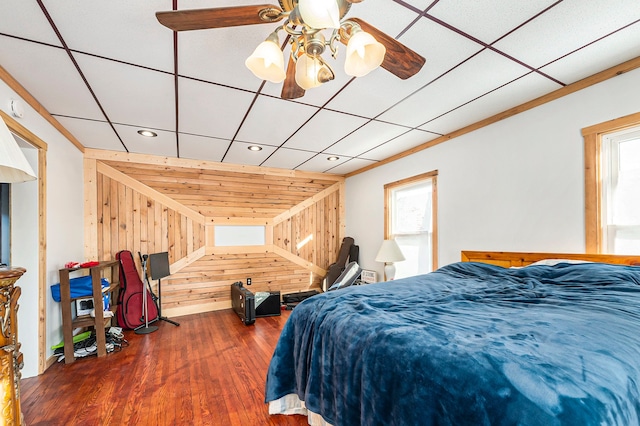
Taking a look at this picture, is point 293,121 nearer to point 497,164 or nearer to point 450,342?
point 497,164

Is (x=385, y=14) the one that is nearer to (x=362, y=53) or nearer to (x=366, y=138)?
(x=362, y=53)

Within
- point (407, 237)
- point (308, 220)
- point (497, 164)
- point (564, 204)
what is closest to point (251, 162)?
point (308, 220)

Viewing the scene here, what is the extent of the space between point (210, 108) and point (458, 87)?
2221 mm

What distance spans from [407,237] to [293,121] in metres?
2.39

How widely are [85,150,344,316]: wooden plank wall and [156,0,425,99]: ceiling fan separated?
3.41 metres

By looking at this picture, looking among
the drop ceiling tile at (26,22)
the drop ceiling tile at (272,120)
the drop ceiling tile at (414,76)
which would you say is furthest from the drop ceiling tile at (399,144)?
the drop ceiling tile at (26,22)

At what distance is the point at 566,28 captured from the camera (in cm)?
165

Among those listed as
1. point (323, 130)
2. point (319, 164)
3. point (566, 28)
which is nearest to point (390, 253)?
point (323, 130)

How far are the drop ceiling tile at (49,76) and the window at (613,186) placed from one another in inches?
154

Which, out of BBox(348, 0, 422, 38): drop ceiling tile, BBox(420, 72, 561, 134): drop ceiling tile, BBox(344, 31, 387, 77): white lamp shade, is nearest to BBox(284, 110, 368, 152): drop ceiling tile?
BBox(420, 72, 561, 134): drop ceiling tile

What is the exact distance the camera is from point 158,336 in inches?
132

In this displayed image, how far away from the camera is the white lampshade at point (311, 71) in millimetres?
1440

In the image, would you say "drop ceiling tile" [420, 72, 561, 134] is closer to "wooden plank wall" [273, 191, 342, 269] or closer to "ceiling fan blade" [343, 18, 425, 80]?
"ceiling fan blade" [343, 18, 425, 80]

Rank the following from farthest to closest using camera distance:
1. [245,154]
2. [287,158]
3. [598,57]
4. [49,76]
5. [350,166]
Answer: [350,166], [287,158], [245,154], [49,76], [598,57]
